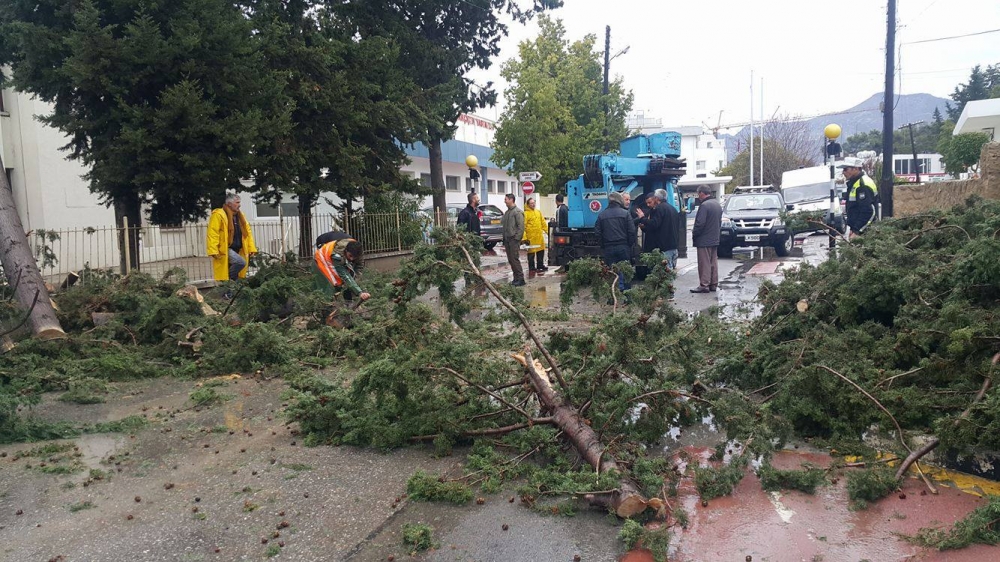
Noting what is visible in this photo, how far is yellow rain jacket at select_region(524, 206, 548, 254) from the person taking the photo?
17234 millimetres

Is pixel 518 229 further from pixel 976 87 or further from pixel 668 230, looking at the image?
pixel 976 87

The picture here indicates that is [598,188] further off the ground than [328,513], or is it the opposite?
[598,188]

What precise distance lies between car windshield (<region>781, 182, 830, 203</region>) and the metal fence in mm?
18046

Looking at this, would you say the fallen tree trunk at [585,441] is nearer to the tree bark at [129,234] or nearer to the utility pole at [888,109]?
the tree bark at [129,234]

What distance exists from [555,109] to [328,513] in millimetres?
24283

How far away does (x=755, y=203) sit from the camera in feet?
70.7

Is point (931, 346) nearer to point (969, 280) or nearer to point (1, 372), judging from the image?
point (969, 280)

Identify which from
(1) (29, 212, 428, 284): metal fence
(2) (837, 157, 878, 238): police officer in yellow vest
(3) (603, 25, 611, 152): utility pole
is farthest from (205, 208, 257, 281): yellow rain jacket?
(3) (603, 25, 611, 152): utility pole

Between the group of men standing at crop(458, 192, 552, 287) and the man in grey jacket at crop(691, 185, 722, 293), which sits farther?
the group of men standing at crop(458, 192, 552, 287)

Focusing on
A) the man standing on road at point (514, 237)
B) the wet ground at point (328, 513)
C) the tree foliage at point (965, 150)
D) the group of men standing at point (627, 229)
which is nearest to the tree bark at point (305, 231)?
the man standing on road at point (514, 237)

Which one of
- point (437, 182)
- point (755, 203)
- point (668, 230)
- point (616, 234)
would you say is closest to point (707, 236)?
point (668, 230)

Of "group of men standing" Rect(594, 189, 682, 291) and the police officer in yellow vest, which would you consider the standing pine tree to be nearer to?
"group of men standing" Rect(594, 189, 682, 291)

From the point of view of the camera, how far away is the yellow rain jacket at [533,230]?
1723 cm

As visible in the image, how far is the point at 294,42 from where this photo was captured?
1453 centimetres
